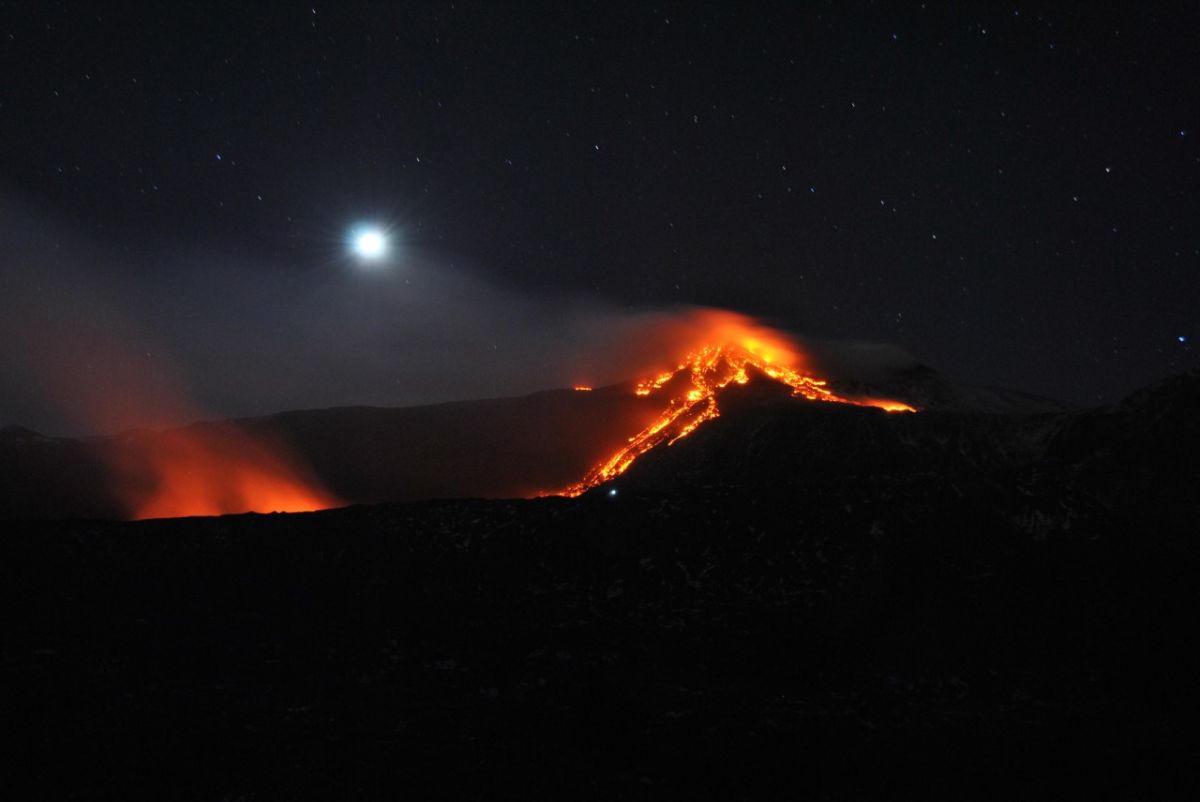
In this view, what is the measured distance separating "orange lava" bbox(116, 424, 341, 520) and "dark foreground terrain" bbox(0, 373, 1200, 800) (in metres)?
85.8

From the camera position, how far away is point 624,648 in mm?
29328

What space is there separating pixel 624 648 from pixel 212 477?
14312cm

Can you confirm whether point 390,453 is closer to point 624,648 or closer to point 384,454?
point 384,454

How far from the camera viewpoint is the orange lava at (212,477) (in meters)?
131

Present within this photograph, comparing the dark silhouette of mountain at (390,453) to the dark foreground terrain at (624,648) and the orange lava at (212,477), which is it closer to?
the orange lava at (212,477)

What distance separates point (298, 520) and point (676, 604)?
2253 centimetres

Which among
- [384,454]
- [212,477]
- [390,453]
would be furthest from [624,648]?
[390,453]

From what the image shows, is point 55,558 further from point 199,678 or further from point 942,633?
point 942,633

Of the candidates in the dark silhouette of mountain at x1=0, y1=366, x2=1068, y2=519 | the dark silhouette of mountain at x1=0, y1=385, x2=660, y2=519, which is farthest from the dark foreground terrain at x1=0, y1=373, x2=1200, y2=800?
the dark silhouette of mountain at x1=0, y1=385, x2=660, y2=519

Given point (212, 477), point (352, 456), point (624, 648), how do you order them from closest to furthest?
1. point (624, 648)
2. point (212, 477)
3. point (352, 456)

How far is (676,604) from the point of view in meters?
33.4

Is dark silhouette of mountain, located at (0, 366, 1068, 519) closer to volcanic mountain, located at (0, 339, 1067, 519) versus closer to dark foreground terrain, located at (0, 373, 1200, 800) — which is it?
volcanic mountain, located at (0, 339, 1067, 519)

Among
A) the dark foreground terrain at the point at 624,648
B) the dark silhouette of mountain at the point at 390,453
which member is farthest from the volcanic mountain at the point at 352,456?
the dark foreground terrain at the point at 624,648

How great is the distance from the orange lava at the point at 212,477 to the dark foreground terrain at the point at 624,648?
85776mm
